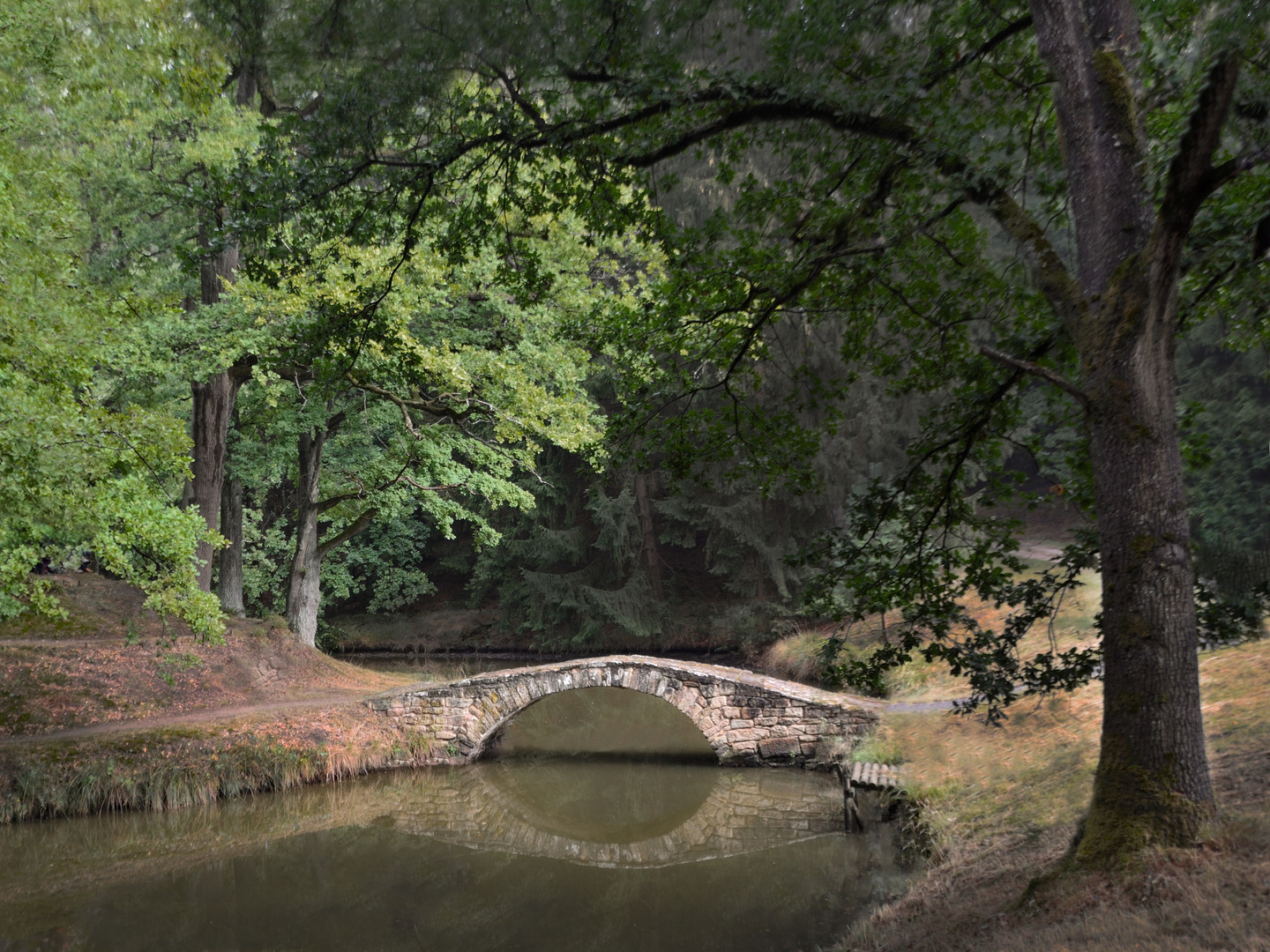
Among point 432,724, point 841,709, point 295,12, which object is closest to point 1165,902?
point 295,12

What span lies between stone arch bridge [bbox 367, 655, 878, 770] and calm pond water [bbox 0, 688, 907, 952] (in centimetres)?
43

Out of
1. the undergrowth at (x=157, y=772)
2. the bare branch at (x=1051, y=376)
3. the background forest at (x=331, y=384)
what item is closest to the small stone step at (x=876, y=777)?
the background forest at (x=331, y=384)

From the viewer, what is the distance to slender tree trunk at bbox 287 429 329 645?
52.3 ft

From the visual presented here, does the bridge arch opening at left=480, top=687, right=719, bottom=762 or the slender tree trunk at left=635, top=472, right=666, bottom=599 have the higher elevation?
the slender tree trunk at left=635, top=472, right=666, bottom=599

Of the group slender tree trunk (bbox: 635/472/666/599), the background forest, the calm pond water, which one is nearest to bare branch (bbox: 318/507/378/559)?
the background forest

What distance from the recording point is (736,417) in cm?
567

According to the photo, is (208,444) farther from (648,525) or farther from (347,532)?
(648,525)

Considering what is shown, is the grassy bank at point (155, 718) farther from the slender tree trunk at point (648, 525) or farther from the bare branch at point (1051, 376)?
the slender tree trunk at point (648, 525)

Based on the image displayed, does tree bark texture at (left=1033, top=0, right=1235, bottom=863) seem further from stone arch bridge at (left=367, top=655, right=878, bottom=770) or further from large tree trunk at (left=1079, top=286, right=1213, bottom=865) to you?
stone arch bridge at (left=367, top=655, right=878, bottom=770)

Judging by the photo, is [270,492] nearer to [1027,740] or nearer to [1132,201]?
[1027,740]

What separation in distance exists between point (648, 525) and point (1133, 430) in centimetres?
2144

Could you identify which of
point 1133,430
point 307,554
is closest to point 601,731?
point 307,554

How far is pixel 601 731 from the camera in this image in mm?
16828

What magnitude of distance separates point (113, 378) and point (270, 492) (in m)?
15.2
